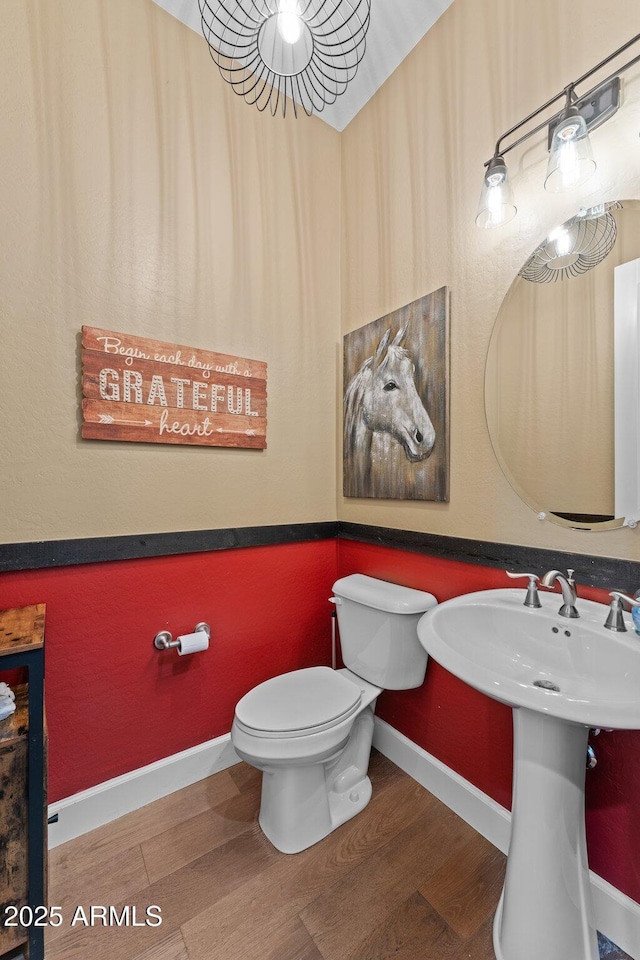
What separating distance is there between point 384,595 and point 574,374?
984mm

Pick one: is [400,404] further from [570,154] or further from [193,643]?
[193,643]

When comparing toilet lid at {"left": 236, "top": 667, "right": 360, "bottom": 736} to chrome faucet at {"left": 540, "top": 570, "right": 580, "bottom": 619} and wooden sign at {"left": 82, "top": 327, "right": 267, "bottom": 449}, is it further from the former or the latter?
wooden sign at {"left": 82, "top": 327, "right": 267, "bottom": 449}

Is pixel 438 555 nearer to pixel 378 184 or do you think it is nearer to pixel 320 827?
pixel 320 827

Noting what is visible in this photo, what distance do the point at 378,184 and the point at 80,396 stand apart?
1569 mm

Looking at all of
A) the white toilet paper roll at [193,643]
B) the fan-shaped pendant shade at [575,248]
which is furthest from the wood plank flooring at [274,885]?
the fan-shaped pendant shade at [575,248]

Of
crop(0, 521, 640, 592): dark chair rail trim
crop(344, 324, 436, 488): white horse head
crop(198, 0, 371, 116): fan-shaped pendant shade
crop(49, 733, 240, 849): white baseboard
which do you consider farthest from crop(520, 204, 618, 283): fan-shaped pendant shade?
crop(49, 733, 240, 849): white baseboard

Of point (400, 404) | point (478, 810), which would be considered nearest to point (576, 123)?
point (400, 404)

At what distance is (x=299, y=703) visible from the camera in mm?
1394

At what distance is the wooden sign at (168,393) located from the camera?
1409mm

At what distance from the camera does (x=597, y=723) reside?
69 cm

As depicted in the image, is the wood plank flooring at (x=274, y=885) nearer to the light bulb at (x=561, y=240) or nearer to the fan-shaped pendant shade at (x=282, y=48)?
the light bulb at (x=561, y=240)

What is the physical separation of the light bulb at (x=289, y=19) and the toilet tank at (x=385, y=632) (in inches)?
68.4

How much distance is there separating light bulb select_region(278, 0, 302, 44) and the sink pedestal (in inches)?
72.8

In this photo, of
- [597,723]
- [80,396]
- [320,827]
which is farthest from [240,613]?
[597,723]
